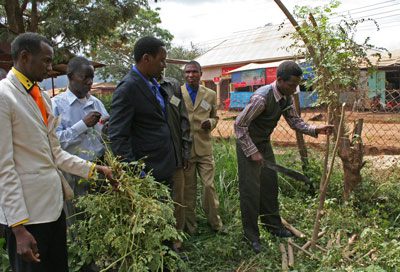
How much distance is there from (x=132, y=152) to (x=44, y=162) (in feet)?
2.90

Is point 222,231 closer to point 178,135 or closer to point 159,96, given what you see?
point 178,135

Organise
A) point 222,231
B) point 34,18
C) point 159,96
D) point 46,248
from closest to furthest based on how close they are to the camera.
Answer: point 46,248 < point 159,96 < point 222,231 < point 34,18

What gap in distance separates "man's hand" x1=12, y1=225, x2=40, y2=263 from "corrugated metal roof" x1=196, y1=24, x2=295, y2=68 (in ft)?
81.5

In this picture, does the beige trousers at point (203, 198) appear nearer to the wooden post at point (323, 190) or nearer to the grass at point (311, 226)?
the grass at point (311, 226)

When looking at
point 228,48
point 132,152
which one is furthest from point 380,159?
point 228,48

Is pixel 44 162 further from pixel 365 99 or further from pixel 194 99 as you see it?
pixel 365 99

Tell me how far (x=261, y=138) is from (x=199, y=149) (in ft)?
2.36

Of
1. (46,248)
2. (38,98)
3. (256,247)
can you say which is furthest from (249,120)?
(46,248)

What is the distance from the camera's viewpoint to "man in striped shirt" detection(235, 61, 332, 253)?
363 centimetres

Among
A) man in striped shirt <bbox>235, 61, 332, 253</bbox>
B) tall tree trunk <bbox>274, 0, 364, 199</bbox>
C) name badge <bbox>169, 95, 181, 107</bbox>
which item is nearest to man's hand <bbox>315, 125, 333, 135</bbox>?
man in striped shirt <bbox>235, 61, 332, 253</bbox>

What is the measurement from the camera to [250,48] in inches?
1218

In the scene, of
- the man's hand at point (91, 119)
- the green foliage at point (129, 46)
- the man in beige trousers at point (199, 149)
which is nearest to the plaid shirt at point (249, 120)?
the man in beige trousers at point (199, 149)

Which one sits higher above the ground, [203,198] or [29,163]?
[29,163]

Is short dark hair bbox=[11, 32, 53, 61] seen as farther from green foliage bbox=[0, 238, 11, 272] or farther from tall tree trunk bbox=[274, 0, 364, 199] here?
tall tree trunk bbox=[274, 0, 364, 199]
